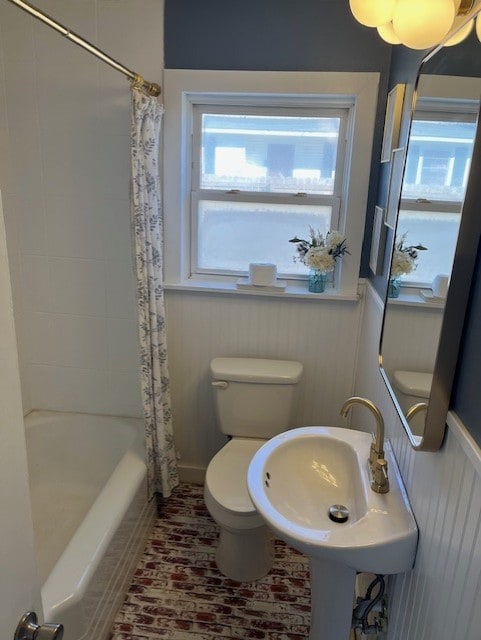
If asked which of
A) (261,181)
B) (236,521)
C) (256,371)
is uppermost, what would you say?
(261,181)

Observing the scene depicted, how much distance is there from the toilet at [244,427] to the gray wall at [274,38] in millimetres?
1092

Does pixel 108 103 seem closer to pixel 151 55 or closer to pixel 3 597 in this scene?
pixel 151 55

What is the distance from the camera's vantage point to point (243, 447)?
85.8 inches

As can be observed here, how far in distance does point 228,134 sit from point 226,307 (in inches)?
32.9

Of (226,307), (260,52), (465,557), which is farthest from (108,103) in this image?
(465,557)

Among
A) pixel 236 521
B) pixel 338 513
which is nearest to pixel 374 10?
pixel 338 513

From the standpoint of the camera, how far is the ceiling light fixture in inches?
41.8

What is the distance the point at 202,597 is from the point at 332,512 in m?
0.90

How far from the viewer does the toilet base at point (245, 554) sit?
6.36ft

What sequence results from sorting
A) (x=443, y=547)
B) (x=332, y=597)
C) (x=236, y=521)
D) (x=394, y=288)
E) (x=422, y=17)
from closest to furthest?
1. (x=443, y=547)
2. (x=422, y=17)
3. (x=332, y=597)
4. (x=394, y=288)
5. (x=236, y=521)

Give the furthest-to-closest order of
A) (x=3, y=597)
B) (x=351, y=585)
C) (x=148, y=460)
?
(x=148, y=460)
(x=351, y=585)
(x=3, y=597)

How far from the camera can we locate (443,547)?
0.98 metres

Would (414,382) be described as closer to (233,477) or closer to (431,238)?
(431,238)

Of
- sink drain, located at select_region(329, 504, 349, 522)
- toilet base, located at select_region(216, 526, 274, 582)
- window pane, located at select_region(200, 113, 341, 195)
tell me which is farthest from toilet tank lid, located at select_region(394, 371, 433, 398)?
window pane, located at select_region(200, 113, 341, 195)
